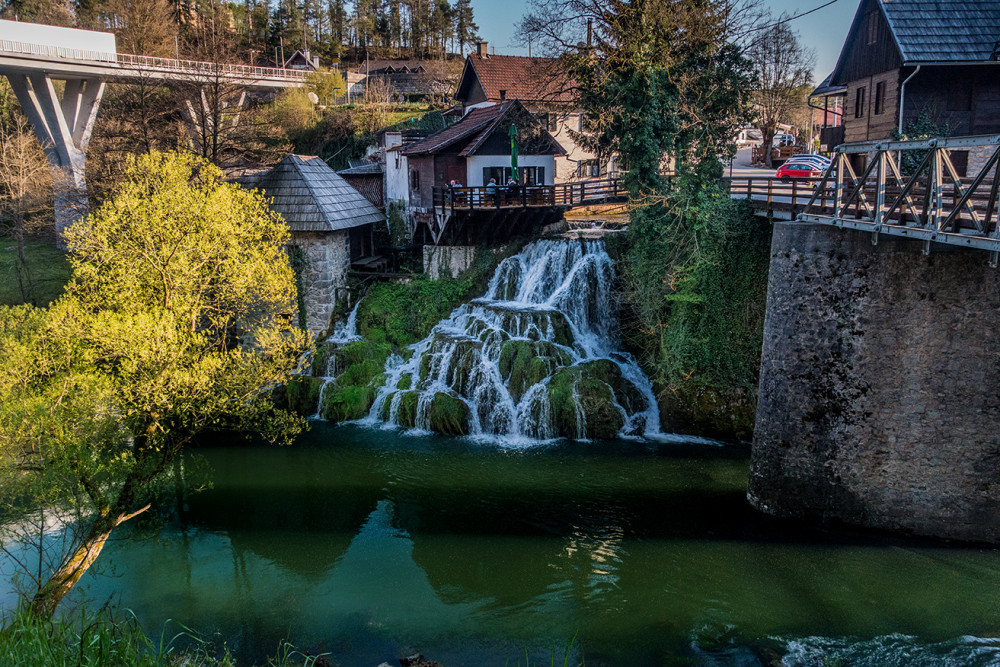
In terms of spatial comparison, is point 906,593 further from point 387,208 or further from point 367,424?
point 387,208

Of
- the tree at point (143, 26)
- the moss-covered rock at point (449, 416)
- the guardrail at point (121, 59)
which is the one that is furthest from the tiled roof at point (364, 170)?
the moss-covered rock at point (449, 416)

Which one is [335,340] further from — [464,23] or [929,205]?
[464,23]

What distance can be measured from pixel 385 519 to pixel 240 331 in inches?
341

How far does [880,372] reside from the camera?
11805 millimetres

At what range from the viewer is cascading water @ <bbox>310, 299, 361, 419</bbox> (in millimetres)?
18812

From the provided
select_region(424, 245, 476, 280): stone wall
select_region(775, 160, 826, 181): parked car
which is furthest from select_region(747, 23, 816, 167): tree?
select_region(424, 245, 476, 280): stone wall

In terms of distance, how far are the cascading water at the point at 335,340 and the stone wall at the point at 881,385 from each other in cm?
1128

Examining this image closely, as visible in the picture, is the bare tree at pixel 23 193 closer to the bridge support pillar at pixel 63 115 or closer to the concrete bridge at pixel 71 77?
the concrete bridge at pixel 71 77

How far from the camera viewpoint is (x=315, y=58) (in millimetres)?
55062

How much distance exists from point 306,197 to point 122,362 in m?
10.7

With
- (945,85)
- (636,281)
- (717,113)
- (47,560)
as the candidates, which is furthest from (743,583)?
(945,85)

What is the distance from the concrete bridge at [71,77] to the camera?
2597cm

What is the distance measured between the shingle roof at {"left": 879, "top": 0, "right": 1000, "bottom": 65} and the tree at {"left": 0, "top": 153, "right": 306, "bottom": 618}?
17766 mm

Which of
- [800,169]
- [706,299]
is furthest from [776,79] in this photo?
[706,299]
